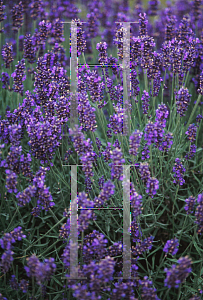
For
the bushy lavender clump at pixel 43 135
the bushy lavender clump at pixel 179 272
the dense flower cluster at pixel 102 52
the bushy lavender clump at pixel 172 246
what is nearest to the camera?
the bushy lavender clump at pixel 179 272

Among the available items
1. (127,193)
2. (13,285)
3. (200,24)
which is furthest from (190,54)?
(200,24)

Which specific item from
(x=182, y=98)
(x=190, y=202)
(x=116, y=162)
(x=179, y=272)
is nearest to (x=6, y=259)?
(x=116, y=162)

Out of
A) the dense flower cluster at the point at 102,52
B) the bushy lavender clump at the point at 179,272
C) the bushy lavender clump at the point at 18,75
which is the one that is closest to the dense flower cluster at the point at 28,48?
the bushy lavender clump at the point at 18,75

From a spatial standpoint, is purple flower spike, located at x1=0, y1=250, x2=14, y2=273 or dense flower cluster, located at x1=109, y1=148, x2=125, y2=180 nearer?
purple flower spike, located at x1=0, y1=250, x2=14, y2=273

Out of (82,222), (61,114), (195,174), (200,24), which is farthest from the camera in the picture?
(200,24)

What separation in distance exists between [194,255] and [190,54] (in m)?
1.54

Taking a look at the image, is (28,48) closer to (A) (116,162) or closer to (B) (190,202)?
(A) (116,162)

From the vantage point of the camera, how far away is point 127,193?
2.12m

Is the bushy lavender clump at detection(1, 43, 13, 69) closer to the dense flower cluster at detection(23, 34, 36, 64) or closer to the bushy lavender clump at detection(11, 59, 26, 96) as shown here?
the dense flower cluster at detection(23, 34, 36, 64)

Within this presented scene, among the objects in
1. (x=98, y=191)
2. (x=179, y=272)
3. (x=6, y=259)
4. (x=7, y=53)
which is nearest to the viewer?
(x=179, y=272)

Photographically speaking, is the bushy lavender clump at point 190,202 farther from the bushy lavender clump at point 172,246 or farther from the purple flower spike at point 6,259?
the purple flower spike at point 6,259

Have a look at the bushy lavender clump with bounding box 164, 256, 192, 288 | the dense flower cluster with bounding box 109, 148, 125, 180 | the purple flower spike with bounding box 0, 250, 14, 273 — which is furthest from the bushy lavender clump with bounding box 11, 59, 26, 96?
the bushy lavender clump with bounding box 164, 256, 192, 288

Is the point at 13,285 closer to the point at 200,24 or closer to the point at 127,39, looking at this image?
the point at 127,39
